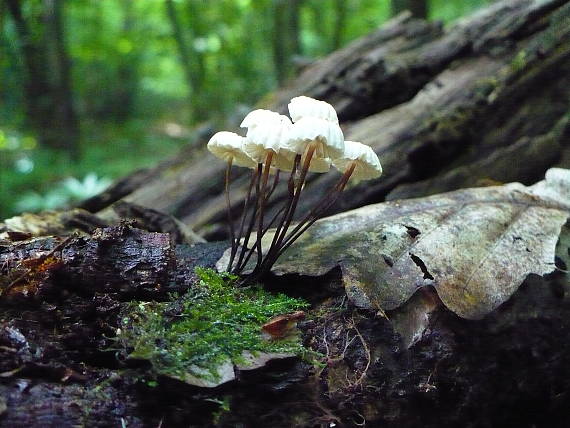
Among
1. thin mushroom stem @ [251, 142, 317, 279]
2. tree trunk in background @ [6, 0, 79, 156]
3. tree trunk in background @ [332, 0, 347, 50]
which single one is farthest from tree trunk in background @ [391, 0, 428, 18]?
tree trunk in background @ [6, 0, 79, 156]

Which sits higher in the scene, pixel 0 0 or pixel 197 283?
pixel 0 0

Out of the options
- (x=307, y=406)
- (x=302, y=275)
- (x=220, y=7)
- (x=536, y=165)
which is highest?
(x=220, y=7)

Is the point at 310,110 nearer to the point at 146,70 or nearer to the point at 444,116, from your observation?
the point at 444,116

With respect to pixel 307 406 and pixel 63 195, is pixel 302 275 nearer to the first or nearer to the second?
pixel 307 406

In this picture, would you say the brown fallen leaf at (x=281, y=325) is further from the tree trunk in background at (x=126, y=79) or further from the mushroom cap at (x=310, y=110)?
the tree trunk in background at (x=126, y=79)

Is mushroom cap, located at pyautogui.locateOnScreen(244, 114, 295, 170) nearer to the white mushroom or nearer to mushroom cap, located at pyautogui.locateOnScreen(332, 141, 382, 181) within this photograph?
the white mushroom

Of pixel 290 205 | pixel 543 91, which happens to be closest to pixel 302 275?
pixel 290 205
